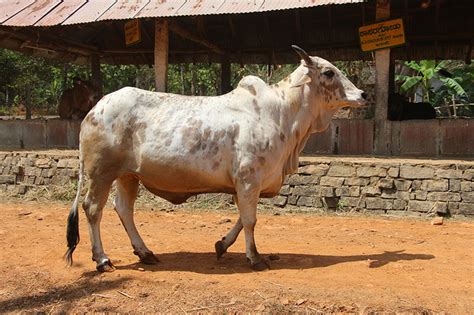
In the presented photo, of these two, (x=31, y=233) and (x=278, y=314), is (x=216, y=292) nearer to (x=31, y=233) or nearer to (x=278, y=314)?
(x=278, y=314)

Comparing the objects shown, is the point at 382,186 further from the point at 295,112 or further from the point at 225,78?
the point at 225,78

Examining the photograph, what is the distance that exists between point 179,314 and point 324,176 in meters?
4.86

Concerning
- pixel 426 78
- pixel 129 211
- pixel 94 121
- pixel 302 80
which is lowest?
pixel 129 211

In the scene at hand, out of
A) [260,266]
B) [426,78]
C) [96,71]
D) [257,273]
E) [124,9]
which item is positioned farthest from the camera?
[426,78]

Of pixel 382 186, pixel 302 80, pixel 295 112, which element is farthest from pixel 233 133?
pixel 382 186

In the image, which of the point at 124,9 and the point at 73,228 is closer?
the point at 73,228

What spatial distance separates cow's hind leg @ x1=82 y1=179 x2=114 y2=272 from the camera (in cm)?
465

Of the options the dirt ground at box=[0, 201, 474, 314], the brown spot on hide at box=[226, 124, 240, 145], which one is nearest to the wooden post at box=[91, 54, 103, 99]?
the dirt ground at box=[0, 201, 474, 314]

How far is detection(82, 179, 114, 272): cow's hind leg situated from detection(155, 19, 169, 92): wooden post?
5.48 m

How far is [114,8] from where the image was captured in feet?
31.7

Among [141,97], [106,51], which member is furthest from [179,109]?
[106,51]

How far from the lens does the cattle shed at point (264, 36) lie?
8.84 metres

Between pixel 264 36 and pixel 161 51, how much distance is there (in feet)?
13.7

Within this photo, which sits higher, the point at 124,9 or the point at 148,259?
the point at 124,9
